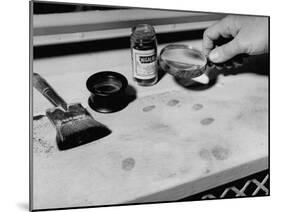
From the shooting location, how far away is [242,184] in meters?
0.94

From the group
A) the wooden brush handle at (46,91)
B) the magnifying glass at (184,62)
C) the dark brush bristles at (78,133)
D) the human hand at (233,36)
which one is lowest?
the dark brush bristles at (78,133)

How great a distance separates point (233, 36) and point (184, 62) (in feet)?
0.53

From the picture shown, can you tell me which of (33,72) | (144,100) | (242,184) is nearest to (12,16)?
(33,72)

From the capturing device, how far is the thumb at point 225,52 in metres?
1.01

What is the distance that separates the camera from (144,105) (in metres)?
0.95

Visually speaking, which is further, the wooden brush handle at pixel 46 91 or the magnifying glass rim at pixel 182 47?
the magnifying glass rim at pixel 182 47

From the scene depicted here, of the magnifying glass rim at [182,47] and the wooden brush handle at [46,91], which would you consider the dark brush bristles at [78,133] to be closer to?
the wooden brush handle at [46,91]

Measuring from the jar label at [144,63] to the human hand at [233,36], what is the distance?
0.55ft

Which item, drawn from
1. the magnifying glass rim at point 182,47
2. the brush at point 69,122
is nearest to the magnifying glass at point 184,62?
the magnifying glass rim at point 182,47

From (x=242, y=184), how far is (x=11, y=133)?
58cm

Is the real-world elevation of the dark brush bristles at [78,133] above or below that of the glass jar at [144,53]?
below
